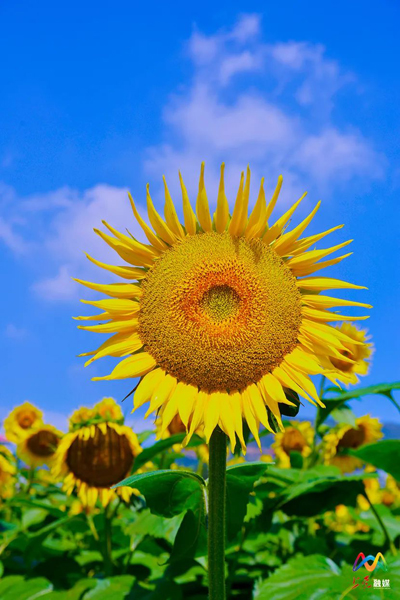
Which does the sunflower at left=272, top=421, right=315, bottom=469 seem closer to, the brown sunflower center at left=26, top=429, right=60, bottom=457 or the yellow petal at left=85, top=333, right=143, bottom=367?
the brown sunflower center at left=26, top=429, right=60, bottom=457

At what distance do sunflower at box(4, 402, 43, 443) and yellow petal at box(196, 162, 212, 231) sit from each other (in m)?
5.27

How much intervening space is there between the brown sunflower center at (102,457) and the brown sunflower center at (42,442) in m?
1.69

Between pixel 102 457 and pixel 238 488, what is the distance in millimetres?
1978

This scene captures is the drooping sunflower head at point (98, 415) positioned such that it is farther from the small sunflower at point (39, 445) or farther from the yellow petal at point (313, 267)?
the yellow petal at point (313, 267)

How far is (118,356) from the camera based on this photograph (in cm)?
242

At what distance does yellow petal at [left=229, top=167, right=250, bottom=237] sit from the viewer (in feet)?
7.43

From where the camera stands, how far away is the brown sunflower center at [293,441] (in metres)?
6.27

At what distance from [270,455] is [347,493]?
10.7ft

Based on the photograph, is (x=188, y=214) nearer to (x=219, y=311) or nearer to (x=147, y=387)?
(x=219, y=311)

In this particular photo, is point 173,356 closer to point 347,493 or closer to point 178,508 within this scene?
point 178,508

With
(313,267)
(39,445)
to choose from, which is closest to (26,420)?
(39,445)

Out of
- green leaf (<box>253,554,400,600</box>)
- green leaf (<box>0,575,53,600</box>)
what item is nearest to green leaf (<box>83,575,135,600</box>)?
green leaf (<box>0,575,53,600</box>)

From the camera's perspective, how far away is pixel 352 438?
558 cm

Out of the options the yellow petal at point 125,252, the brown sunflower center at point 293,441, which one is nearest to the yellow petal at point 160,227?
the yellow petal at point 125,252
